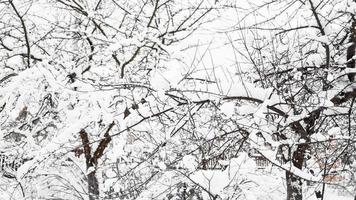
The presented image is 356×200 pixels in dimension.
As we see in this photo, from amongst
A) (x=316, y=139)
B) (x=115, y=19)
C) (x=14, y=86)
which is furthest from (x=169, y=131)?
(x=115, y=19)

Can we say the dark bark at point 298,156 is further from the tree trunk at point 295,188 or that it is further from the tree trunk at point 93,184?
the tree trunk at point 93,184

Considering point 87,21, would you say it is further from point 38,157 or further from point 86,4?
point 38,157

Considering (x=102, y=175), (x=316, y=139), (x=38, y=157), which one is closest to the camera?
(x=316, y=139)

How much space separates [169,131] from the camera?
15.7 feet

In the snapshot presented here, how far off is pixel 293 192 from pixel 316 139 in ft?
2.83

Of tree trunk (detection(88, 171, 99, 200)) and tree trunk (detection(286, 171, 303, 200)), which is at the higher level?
tree trunk (detection(88, 171, 99, 200))

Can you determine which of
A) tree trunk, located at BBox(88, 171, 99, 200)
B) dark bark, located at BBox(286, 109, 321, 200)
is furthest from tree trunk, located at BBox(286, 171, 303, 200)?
tree trunk, located at BBox(88, 171, 99, 200)

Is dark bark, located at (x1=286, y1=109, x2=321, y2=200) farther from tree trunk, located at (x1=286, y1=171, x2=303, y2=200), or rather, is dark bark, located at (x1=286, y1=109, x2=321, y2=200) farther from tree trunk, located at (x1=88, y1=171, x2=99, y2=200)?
tree trunk, located at (x1=88, y1=171, x2=99, y2=200)

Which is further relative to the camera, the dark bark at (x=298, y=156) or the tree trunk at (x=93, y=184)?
the tree trunk at (x=93, y=184)

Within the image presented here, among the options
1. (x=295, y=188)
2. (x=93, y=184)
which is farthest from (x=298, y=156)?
(x=93, y=184)

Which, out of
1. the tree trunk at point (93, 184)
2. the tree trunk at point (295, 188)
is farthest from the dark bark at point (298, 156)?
the tree trunk at point (93, 184)

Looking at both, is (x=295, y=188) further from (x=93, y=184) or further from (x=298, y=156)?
(x=93, y=184)

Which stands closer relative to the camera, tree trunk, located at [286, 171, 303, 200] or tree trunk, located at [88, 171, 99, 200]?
tree trunk, located at [286, 171, 303, 200]

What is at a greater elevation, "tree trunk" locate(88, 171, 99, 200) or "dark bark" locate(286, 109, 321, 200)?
"tree trunk" locate(88, 171, 99, 200)
